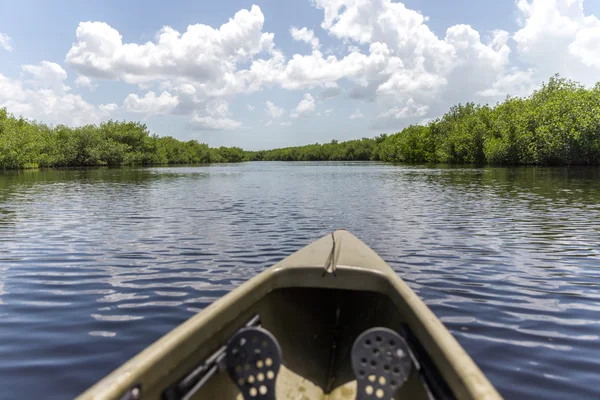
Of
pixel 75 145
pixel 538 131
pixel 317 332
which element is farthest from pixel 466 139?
pixel 317 332

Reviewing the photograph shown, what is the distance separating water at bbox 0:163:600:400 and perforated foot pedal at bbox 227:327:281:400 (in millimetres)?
2411

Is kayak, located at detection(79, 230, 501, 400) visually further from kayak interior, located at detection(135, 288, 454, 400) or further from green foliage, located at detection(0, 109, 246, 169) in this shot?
green foliage, located at detection(0, 109, 246, 169)

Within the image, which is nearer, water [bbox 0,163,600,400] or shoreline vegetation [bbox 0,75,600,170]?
water [bbox 0,163,600,400]

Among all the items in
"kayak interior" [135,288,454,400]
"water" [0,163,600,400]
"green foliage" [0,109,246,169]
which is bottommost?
"water" [0,163,600,400]

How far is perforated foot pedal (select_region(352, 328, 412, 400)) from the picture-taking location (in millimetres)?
3041

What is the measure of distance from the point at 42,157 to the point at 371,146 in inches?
5485

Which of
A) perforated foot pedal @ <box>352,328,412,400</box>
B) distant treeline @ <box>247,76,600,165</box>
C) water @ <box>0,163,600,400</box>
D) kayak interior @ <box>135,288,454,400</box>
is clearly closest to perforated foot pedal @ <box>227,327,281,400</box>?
kayak interior @ <box>135,288,454,400</box>

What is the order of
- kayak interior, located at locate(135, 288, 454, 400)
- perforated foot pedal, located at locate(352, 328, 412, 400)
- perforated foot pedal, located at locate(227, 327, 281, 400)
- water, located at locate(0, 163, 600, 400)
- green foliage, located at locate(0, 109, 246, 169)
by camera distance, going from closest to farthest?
perforated foot pedal, located at locate(352, 328, 412, 400), perforated foot pedal, located at locate(227, 327, 281, 400), kayak interior, located at locate(135, 288, 454, 400), water, located at locate(0, 163, 600, 400), green foliage, located at locate(0, 109, 246, 169)

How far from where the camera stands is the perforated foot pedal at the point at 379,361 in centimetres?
304

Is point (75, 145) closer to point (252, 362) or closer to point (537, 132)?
point (537, 132)

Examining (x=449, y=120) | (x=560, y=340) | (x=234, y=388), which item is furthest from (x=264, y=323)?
(x=449, y=120)

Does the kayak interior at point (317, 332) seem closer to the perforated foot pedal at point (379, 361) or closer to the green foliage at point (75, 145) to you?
the perforated foot pedal at point (379, 361)

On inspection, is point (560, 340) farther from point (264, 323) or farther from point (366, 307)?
point (264, 323)

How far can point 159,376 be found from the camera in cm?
253
